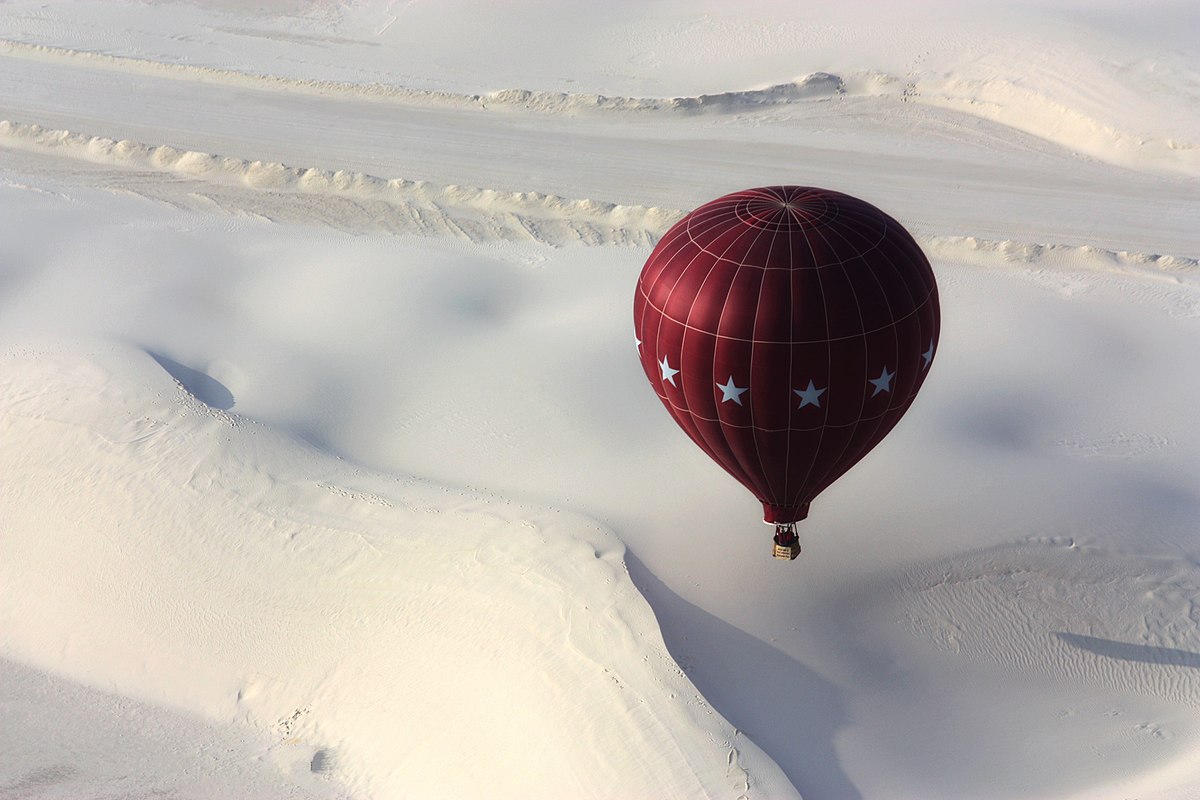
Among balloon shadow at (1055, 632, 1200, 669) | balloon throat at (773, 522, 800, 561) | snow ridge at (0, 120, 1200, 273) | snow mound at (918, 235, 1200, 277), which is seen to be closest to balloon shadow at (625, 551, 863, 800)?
balloon throat at (773, 522, 800, 561)

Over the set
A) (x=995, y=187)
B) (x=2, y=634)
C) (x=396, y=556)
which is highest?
(x=995, y=187)

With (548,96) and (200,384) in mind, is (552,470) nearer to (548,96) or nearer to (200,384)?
(200,384)

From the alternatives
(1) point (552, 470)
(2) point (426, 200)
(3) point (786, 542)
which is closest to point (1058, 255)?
(3) point (786, 542)

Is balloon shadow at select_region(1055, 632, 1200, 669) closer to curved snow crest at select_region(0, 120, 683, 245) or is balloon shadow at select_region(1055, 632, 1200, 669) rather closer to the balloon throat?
the balloon throat

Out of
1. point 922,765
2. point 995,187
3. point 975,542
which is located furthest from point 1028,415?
point 995,187

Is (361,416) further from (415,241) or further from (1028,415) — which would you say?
(1028,415)

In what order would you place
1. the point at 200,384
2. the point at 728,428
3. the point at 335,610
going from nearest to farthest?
the point at 728,428, the point at 335,610, the point at 200,384
